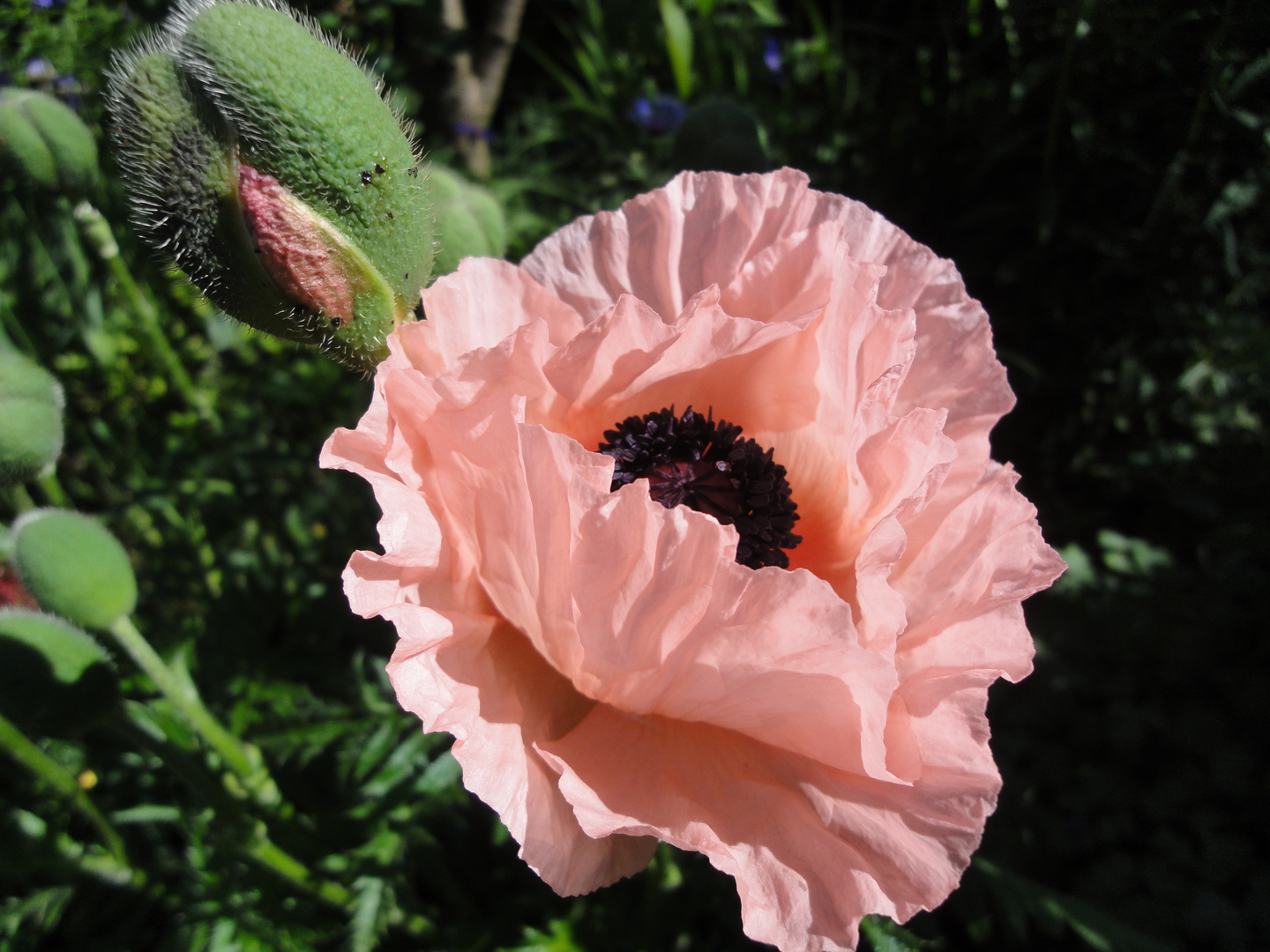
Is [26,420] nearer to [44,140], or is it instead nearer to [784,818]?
[44,140]

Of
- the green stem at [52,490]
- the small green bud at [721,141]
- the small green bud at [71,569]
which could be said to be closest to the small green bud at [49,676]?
the small green bud at [71,569]

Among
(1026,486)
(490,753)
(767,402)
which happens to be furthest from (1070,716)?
(490,753)

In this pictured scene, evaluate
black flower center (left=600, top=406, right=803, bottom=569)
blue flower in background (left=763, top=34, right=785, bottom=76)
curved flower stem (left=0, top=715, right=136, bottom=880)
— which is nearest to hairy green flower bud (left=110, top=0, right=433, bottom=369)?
black flower center (left=600, top=406, right=803, bottom=569)

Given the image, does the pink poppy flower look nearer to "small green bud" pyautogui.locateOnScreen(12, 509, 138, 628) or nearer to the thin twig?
"small green bud" pyautogui.locateOnScreen(12, 509, 138, 628)

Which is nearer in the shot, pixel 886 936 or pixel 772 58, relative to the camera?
pixel 886 936

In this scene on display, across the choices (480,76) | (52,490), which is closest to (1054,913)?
Result: (52,490)

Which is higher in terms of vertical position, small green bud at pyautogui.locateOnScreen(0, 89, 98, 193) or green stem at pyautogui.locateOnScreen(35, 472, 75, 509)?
small green bud at pyautogui.locateOnScreen(0, 89, 98, 193)
